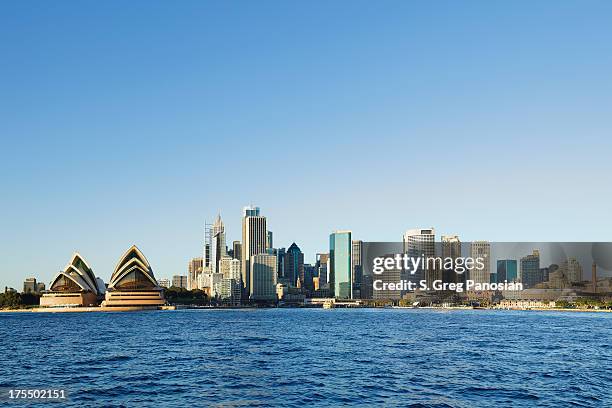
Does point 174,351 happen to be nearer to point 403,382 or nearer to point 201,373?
point 201,373

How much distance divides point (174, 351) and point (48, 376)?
1883 centimetres

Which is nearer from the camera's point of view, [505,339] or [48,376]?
[48,376]

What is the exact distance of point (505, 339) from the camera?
78750 mm

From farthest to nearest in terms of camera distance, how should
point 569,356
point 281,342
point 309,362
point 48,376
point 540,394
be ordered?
Result: point 281,342 < point 569,356 < point 309,362 < point 48,376 < point 540,394

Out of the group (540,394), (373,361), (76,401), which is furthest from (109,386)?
(540,394)

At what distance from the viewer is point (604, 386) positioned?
4072cm

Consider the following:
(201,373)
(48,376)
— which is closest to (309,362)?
(201,373)

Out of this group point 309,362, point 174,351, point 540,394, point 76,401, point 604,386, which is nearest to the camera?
point 76,401

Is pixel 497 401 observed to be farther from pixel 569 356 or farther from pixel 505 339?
pixel 505 339

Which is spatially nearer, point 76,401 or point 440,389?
point 76,401

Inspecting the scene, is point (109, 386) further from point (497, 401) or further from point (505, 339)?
point (505, 339)

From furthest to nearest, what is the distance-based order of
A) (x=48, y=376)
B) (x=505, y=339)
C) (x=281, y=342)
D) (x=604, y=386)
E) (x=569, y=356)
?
(x=505, y=339) → (x=281, y=342) → (x=569, y=356) → (x=48, y=376) → (x=604, y=386)

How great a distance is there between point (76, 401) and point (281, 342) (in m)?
40.2

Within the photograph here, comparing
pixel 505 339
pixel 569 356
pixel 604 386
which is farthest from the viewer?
pixel 505 339
